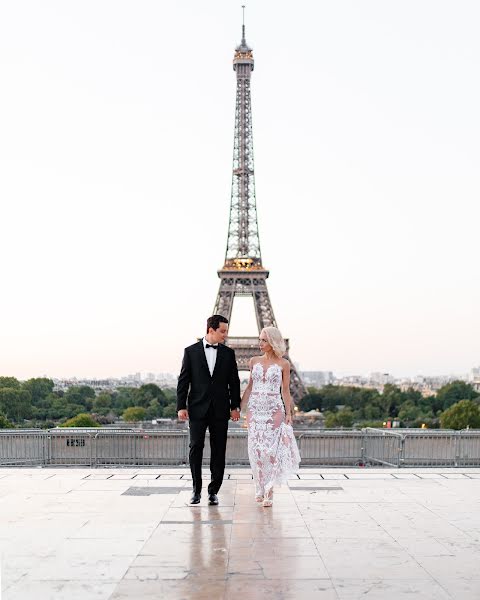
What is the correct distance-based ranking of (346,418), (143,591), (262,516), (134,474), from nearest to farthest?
1. (143,591)
2. (262,516)
3. (134,474)
4. (346,418)

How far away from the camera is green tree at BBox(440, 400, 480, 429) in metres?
70.3

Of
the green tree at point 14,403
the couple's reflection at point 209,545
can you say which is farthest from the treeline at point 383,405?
the couple's reflection at point 209,545

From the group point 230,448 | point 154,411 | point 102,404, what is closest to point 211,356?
point 230,448

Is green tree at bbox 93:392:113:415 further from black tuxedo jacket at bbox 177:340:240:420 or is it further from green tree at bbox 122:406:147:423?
black tuxedo jacket at bbox 177:340:240:420

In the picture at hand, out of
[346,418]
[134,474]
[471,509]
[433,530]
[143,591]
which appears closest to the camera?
[143,591]

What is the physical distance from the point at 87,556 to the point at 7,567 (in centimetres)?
→ 65

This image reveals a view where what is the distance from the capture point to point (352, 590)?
5.39 meters

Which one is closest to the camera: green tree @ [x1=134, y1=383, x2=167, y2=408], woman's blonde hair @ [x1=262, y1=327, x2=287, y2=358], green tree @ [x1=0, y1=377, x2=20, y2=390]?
woman's blonde hair @ [x1=262, y1=327, x2=287, y2=358]

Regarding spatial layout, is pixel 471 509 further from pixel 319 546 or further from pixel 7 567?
pixel 7 567

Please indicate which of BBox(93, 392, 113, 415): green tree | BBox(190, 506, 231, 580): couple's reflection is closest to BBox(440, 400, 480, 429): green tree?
BBox(93, 392, 113, 415): green tree

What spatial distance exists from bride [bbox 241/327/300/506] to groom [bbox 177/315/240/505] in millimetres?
256

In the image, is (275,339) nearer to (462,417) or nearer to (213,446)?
(213,446)

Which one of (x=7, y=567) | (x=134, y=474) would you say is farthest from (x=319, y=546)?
(x=134, y=474)

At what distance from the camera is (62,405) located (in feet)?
362
